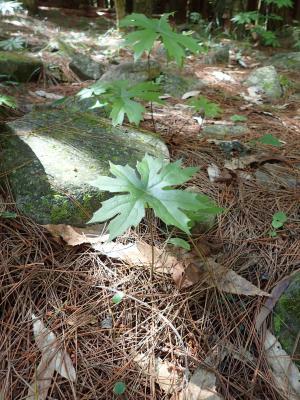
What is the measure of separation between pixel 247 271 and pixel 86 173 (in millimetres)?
870

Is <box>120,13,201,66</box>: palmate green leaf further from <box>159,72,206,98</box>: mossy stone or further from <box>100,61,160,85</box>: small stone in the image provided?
<box>100,61,160,85</box>: small stone

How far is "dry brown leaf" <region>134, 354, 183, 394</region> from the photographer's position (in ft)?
4.17

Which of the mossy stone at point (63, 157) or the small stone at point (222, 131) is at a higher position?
the mossy stone at point (63, 157)

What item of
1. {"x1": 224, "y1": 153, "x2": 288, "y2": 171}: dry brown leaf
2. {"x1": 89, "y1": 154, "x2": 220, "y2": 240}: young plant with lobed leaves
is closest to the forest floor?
{"x1": 224, "y1": 153, "x2": 288, "y2": 171}: dry brown leaf

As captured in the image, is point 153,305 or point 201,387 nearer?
point 201,387

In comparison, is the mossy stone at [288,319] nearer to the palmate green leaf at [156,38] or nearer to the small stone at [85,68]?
the palmate green leaf at [156,38]

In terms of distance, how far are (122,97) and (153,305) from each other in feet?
3.54

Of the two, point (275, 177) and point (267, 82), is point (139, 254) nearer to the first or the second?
point (275, 177)

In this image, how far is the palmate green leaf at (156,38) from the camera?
76.3 inches

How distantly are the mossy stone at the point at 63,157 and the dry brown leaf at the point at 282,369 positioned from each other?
915 mm

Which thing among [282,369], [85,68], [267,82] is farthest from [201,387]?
[85,68]

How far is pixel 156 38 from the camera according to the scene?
2012 millimetres

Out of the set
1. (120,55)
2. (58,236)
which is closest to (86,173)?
(58,236)

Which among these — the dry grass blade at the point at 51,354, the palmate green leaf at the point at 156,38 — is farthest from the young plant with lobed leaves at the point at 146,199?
the palmate green leaf at the point at 156,38
